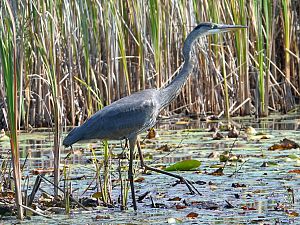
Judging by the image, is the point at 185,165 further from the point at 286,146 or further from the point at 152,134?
the point at 152,134

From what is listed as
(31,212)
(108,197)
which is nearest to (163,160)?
(108,197)

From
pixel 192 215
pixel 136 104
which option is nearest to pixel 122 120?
pixel 136 104

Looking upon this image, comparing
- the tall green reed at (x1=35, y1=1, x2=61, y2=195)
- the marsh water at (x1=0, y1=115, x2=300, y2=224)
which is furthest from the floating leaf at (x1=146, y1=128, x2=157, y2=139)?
the tall green reed at (x1=35, y1=1, x2=61, y2=195)

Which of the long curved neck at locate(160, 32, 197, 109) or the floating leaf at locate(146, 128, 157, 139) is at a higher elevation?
the long curved neck at locate(160, 32, 197, 109)

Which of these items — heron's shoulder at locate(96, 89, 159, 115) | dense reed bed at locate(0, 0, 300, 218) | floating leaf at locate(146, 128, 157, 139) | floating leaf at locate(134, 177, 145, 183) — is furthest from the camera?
dense reed bed at locate(0, 0, 300, 218)

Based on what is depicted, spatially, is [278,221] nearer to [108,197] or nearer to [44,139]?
[108,197]

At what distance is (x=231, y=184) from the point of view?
5.96 metres

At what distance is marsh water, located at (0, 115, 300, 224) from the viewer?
4.94 m

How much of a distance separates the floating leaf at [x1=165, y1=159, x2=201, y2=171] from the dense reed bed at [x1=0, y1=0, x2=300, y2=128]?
2384mm

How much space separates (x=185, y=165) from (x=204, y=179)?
0.90ft

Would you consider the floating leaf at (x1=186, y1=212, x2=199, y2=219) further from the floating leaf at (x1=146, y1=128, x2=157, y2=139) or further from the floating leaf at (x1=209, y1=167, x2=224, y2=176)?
the floating leaf at (x1=146, y1=128, x2=157, y2=139)

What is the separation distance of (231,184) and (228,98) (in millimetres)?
4010

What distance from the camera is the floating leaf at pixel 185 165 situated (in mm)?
6414

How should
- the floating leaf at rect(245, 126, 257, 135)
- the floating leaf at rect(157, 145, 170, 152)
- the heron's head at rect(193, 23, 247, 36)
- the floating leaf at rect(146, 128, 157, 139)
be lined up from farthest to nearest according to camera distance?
1. the floating leaf at rect(146, 128, 157, 139)
2. the floating leaf at rect(245, 126, 257, 135)
3. the floating leaf at rect(157, 145, 170, 152)
4. the heron's head at rect(193, 23, 247, 36)
